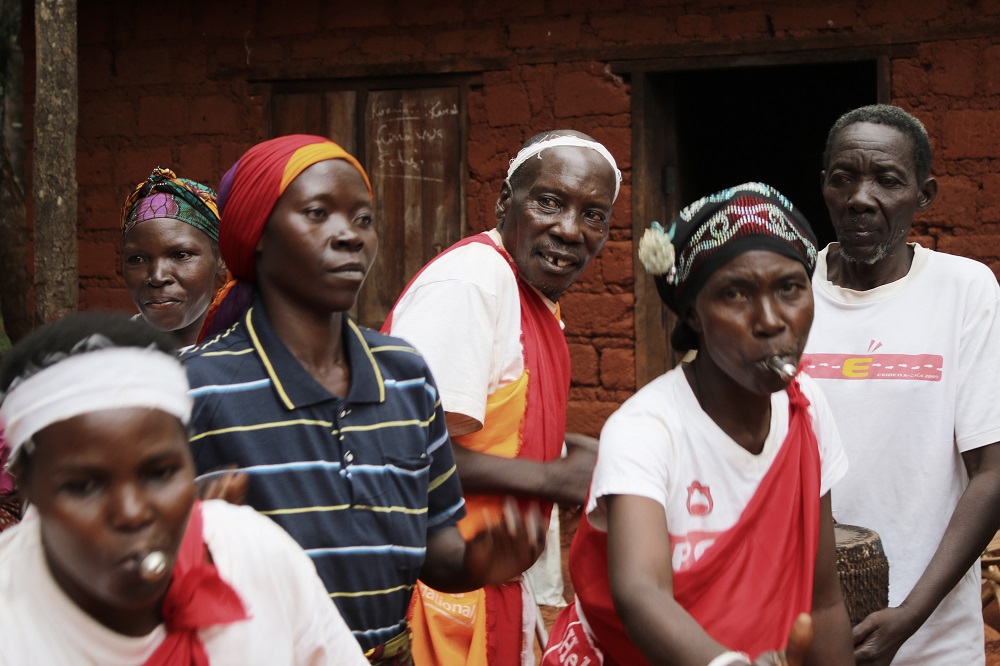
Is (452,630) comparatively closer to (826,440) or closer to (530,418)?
(530,418)

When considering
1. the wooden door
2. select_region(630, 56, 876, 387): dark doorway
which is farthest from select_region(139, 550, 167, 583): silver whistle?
select_region(630, 56, 876, 387): dark doorway

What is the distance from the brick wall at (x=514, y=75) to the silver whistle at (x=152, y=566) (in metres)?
5.29

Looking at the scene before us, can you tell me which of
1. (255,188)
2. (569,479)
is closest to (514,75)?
(569,479)

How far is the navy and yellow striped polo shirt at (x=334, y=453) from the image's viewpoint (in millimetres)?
1996

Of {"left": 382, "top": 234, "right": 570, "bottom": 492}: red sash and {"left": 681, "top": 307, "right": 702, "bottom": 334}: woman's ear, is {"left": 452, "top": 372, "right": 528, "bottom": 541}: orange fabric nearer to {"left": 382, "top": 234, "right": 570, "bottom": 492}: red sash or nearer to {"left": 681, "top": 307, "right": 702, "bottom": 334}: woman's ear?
{"left": 382, "top": 234, "right": 570, "bottom": 492}: red sash

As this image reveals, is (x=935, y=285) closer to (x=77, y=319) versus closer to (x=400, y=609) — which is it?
(x=400, y=609)

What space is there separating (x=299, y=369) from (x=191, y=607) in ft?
1.96

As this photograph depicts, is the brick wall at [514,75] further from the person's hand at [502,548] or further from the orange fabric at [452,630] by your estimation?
the person's hand at [502,548]

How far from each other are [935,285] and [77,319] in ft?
7.62

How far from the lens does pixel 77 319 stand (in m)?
1.57

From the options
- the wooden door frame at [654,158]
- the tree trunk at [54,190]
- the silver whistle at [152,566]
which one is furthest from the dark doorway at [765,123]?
the silver whistle at [152,566]

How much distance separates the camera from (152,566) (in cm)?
148

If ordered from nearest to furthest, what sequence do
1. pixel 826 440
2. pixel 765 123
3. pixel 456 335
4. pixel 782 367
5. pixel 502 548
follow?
1. pixel 782 367
2. pixel 502 548
3. pixel 826 440
4. pixel 456 335
5. pixel 765 123

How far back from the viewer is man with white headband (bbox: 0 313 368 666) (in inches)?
58.2
